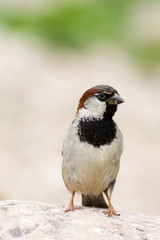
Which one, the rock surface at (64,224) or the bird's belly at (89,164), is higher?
the bird's belly at (89,164)

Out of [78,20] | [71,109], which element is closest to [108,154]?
[71,109]

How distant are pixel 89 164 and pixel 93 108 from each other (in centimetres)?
45

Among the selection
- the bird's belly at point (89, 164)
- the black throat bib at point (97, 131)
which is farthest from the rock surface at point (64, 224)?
the black throat bib at point (97, 131)

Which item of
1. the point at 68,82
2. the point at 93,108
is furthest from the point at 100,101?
the point at 68,82

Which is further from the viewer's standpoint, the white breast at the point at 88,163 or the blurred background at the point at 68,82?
the blurred background at the point at 68,82

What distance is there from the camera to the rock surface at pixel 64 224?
4141 mm

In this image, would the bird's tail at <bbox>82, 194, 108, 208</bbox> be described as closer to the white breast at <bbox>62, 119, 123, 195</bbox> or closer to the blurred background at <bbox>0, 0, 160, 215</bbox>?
the white breast at <bbox>62, 119, 123, 195</bbox>

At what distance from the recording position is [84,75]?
10891mm

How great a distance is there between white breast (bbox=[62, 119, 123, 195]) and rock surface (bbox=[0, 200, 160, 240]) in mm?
330

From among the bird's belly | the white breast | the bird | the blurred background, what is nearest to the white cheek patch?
the bird

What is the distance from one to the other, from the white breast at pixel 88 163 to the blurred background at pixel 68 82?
2.21 m

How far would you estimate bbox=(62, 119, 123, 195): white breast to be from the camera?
5.02 m

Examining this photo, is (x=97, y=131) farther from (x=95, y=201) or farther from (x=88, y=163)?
(x=95, y=201)

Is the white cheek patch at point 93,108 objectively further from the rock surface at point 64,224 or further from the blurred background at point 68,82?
the blurred background at point 68,82
